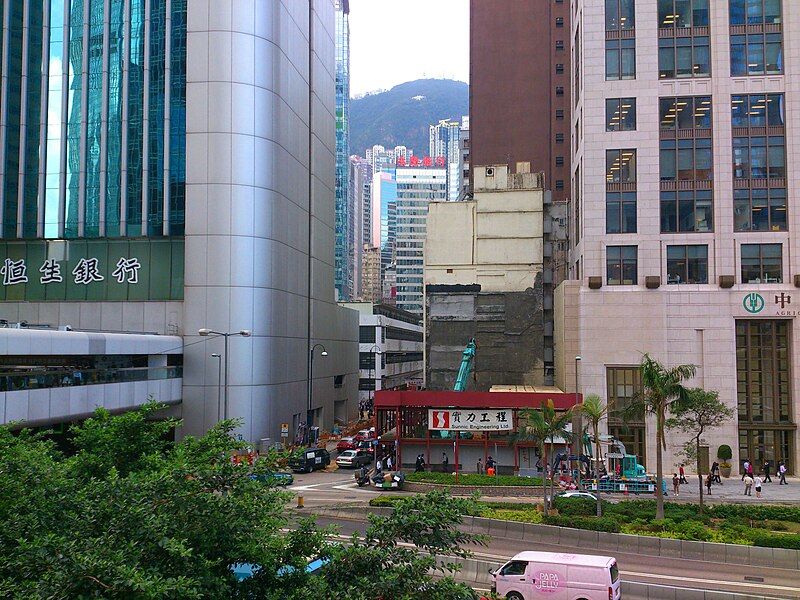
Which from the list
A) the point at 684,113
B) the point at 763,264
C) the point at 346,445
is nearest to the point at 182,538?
the point at 763,264

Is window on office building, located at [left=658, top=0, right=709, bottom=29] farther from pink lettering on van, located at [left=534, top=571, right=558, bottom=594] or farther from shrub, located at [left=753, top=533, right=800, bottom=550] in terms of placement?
pink lettering on van, located at [left=534, top=571, right=558, bottom=594]

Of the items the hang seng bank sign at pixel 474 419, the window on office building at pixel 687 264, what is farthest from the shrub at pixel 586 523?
the window on office building at pixel 687 264

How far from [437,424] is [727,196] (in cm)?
2768

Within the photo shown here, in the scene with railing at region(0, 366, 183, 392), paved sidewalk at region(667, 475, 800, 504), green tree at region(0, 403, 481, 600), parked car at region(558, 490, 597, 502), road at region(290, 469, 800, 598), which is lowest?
paved sidewalk at region(667, 475, 800, 504)

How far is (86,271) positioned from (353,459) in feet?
88.3

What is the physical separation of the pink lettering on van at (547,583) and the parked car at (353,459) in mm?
36526

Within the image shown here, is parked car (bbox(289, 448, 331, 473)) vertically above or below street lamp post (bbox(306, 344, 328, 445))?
below

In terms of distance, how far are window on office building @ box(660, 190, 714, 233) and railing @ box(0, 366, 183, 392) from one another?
1540 inches

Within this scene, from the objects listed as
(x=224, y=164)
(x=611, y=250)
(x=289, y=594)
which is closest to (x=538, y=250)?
(x=611, y=250)

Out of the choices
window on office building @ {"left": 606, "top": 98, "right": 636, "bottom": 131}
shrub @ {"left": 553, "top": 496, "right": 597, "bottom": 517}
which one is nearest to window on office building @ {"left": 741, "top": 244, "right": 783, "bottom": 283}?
window on office building @ {"left": 606, "top": 98, "right": 636, "bottom": 131}

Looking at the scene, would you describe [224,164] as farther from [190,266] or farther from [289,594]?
[289,594]

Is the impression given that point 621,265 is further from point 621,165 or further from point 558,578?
point 558,578

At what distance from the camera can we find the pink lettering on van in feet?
73.6

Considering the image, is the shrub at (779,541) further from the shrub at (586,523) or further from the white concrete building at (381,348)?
the white concrete building at (381,348)
